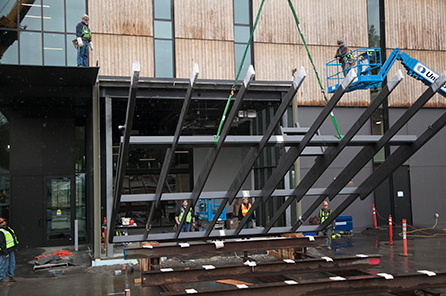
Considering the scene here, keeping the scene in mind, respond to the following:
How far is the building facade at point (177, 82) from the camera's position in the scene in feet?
45.9

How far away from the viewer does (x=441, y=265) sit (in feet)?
37.0

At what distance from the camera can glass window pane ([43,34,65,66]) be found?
1400 cm

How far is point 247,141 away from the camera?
596 cm

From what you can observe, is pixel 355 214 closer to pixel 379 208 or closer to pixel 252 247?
pixel 379 208

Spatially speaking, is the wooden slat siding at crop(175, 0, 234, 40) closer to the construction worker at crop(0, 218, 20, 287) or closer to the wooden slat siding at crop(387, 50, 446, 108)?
the wooden slat siding at crop(387, 50, 446, 108)

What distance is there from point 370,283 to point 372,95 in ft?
49.0

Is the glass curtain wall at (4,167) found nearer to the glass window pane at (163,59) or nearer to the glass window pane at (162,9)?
the glass window pane at (163,59)

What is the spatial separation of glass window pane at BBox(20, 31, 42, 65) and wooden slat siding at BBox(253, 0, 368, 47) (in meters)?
9.18

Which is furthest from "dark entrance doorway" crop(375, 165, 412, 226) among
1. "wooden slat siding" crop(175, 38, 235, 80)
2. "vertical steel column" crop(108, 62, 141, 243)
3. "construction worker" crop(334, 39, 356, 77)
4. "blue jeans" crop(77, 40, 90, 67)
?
"vertical steel column" crop(108, 62, 141, 243)

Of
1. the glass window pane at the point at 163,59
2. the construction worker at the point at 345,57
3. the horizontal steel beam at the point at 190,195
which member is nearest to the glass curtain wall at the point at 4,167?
the glass window pane at the point at 163,59

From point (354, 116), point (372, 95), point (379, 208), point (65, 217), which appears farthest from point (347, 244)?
point (65, 217)

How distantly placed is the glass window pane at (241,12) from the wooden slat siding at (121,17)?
154 inches

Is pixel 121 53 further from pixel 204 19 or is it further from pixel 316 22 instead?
pixel 316 22

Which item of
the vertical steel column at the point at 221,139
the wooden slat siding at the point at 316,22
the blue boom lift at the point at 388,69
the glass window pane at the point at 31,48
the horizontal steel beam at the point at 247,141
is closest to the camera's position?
the vertical steel column at the point at 221,139
